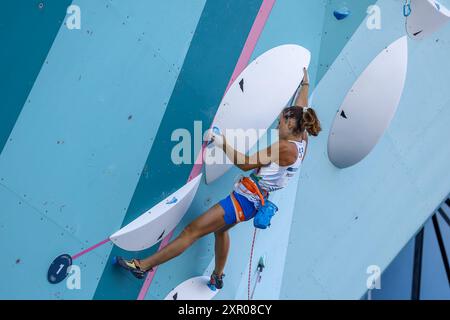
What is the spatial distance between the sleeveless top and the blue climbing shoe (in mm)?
686

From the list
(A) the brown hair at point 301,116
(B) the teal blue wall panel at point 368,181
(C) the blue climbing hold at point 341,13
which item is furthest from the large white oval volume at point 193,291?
(C) the blue climbing hold at point 341,13

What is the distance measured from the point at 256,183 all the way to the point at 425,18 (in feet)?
6.03

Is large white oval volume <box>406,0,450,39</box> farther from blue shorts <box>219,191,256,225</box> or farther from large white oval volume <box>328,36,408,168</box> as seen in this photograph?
blue shorts <box>219,191,256,225</box>

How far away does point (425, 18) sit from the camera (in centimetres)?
467

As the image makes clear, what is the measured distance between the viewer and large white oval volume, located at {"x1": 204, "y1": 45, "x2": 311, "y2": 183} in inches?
149

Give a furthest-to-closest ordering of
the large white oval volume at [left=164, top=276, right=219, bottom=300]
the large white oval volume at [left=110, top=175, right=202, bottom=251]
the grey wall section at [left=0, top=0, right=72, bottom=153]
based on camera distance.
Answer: the large white oval volume at [left=164, top=276, right=219, bottom=300]
the large white oval volume at [left=110, top=175, right=202, bottom=251]
the grey wall section at [left=0, top=0, right=72, bottom=153]

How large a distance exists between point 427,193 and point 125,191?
10.3 ft

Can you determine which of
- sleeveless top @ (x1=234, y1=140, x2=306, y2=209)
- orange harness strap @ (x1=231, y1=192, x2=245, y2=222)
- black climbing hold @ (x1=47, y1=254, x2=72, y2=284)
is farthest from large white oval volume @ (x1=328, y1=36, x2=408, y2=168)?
black climbing hold @ (x1=47, y1=254, x2=72, y2=284)

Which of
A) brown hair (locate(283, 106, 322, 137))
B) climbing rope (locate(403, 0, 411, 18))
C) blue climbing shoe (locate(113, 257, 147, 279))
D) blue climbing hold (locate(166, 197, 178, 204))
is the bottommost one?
blue climbing shoe (locate(113, 257, 147, 279))

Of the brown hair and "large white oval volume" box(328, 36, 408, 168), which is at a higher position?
"large white oval volume" box(328, 36, 408, 168)

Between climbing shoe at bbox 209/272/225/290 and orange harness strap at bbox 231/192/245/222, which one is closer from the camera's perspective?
orange harness strap at bbox 231/192/245/222

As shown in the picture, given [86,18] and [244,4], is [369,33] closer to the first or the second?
[244,4]

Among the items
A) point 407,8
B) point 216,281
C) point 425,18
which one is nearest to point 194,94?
point 216,281

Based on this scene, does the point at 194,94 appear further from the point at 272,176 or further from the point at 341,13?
the point at 341,13
